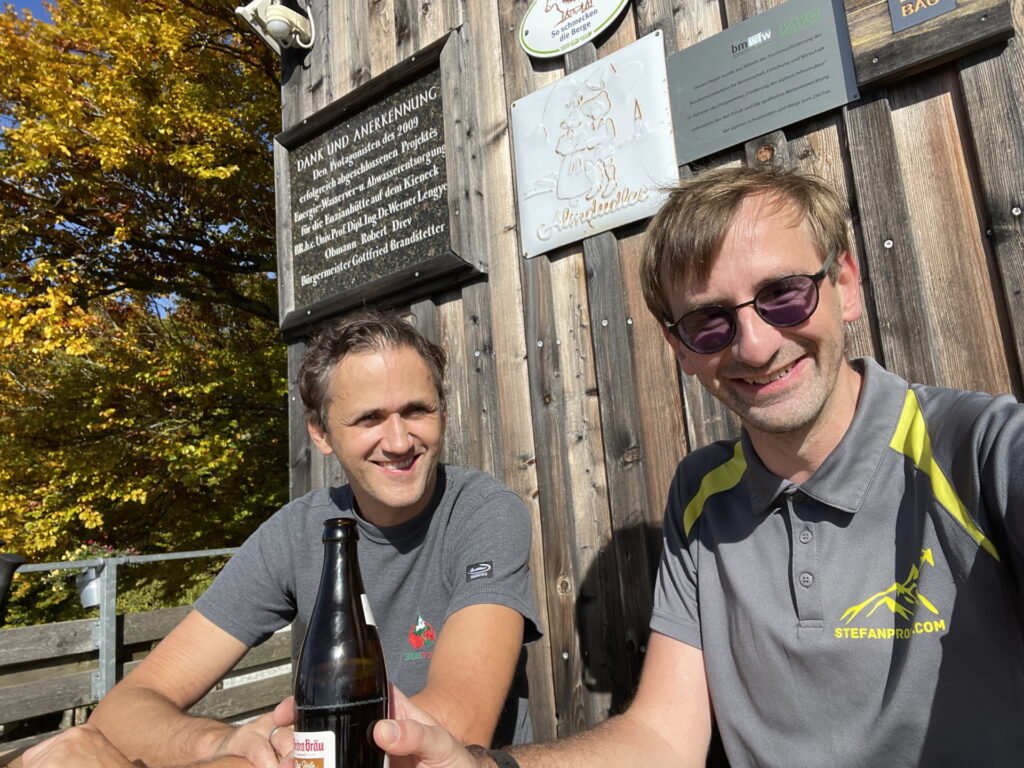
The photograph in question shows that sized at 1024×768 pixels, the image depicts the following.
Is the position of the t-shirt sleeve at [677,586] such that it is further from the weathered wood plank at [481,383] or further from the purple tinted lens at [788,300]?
the weathered wood plank at [481,383]

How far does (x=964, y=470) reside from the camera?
125 cm

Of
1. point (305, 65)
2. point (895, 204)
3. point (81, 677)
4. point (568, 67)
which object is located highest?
point (305, 65)

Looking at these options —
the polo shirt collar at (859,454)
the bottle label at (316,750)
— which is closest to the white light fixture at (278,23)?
the polo shirt collar at (859,454)

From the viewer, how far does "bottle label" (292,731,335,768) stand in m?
1.03

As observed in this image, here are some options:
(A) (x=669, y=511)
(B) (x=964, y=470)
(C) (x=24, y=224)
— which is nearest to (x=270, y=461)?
(C) (x=24, y=224)

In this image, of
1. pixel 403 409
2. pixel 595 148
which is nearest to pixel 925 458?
pixel 403 409

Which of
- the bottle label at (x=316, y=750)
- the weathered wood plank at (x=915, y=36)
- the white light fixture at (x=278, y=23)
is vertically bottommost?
the bottle label at (x=316, y=750)

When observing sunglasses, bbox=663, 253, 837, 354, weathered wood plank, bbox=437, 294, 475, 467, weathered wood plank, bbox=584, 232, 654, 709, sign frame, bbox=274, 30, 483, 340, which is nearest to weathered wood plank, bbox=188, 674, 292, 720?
sign frame, bbox=274, 30, 483, 340

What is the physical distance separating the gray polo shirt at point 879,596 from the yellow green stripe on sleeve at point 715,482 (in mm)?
41

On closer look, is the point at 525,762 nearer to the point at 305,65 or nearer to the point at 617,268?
the point at 617,268

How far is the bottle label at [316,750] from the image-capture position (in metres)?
1.03

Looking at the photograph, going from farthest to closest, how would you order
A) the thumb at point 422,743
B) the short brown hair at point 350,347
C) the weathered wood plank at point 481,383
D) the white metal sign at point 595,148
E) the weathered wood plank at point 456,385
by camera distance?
the weathered wood plank at point 456,385, the weathered wood plank at point 481,383, the white metal sign at point 595,148, the short brown hair at point 350,347, the thumb at point 422,743

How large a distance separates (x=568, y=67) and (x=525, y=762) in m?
2.36

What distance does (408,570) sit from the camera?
82.1 inches
